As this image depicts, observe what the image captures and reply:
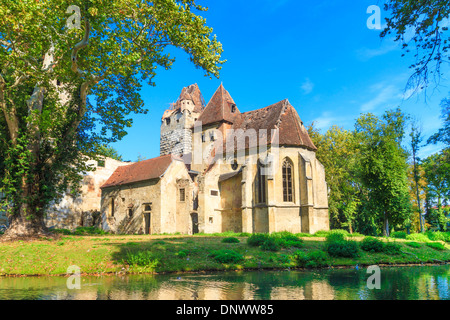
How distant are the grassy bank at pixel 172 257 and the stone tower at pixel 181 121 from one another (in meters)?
41.1

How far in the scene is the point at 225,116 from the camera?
41.9m

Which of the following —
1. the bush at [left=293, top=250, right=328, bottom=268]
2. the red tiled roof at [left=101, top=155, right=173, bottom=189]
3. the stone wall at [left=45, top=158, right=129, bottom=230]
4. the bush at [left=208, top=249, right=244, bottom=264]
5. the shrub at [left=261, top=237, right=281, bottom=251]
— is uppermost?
the red tiled roof at [left=101, top=155, right=173, bottom=189]

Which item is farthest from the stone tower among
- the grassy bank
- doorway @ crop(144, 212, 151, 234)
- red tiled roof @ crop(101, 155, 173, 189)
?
the grassy bank

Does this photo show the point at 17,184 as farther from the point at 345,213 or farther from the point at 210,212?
the point at 345,213

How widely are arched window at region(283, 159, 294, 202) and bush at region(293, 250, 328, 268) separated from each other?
1860cm

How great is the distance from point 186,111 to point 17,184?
137ft

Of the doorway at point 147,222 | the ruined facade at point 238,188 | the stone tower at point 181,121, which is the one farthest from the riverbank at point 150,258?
the stone tower at point 181,121

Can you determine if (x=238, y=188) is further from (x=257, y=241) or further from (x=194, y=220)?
(x=257, y=241)

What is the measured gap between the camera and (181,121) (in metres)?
58.9

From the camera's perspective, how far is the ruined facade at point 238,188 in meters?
32.6

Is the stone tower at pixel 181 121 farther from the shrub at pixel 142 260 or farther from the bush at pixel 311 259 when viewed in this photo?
the shrub at pixel 142 260

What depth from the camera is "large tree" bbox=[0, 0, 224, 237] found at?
49.3 ft

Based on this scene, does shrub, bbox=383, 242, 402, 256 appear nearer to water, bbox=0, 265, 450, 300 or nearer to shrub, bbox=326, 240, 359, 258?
shrub, bbox=326, 240, 359, 258

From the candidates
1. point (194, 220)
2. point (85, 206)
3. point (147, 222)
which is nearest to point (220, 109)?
point (194, 220)
